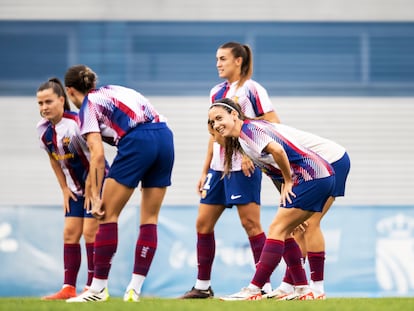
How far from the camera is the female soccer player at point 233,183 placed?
679cm

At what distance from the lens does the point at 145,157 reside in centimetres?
598

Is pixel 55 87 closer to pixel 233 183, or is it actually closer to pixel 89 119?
pixel 89 119

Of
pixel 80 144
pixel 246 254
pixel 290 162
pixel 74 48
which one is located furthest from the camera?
pixel 74 48

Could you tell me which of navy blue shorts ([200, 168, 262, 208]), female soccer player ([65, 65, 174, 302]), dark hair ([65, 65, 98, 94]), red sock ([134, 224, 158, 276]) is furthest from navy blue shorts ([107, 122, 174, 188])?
navy blue shorts ([200, 168, 262, 208])

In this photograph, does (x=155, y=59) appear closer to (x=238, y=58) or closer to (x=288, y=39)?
(x=288, y=39)

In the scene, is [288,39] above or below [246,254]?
above

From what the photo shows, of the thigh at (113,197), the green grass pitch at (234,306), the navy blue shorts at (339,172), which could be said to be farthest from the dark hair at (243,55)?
the green grass pitch at (234,306)

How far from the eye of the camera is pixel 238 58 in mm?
7066

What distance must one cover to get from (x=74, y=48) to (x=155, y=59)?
3.98ft

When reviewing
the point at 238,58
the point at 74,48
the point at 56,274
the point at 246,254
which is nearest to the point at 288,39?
the point at 74,48

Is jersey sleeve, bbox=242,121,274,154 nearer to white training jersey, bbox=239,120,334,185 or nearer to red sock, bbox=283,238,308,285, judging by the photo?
white training jersey, bbox=239,120,334,185

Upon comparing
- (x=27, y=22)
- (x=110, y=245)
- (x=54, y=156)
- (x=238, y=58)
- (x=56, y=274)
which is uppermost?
(x=27, y=22)

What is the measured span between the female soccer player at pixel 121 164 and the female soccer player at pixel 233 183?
78 cm

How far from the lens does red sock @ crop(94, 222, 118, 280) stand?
5926mm
